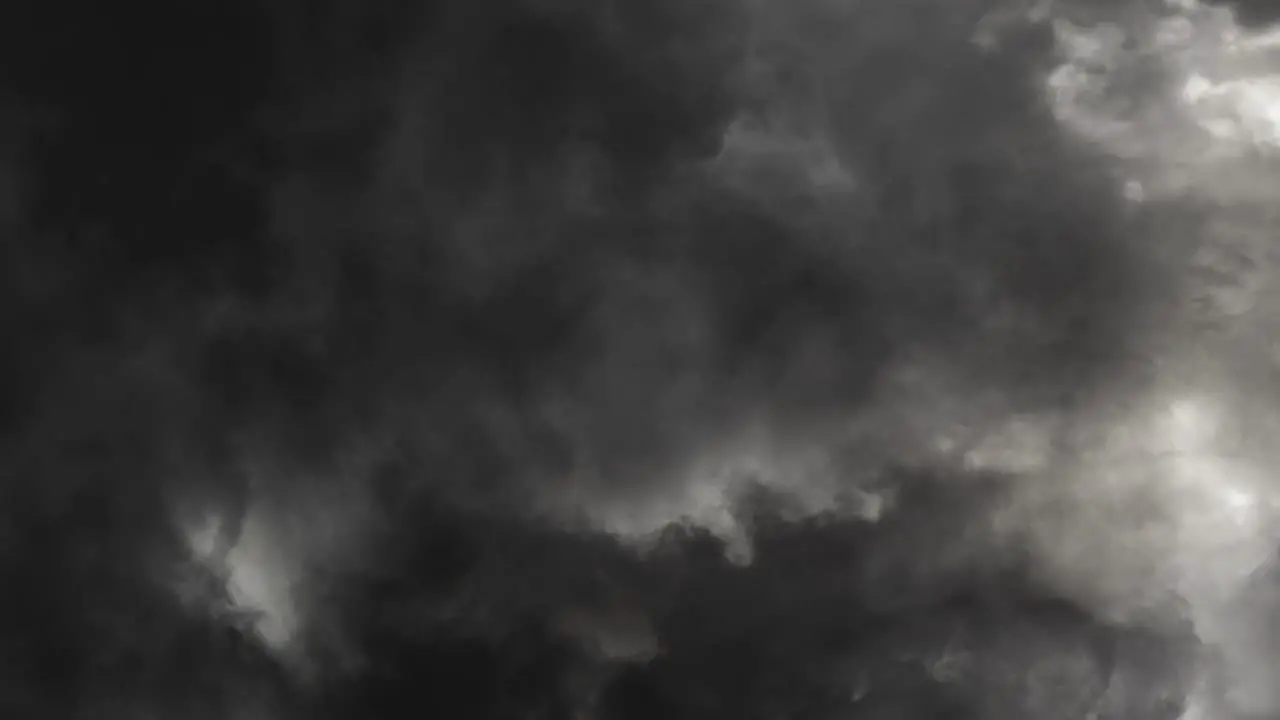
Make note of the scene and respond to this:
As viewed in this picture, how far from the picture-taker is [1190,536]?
98.5 meters

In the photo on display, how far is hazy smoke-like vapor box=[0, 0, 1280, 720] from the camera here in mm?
102250

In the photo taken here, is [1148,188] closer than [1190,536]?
No

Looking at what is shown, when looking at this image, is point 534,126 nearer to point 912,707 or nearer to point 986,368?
point 986,368

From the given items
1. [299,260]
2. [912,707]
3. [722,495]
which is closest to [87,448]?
[299,260]

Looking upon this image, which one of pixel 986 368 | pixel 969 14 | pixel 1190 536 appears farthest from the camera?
pixel 969 14

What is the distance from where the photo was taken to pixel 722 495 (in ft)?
351

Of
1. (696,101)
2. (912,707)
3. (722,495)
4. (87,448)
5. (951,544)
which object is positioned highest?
(696,101)

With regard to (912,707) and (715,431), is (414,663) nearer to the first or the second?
(715,431)

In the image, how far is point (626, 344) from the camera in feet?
362

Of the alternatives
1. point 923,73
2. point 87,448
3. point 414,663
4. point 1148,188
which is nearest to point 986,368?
point 1148,188

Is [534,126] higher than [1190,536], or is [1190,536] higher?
[534,126]

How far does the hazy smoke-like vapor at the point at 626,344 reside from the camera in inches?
4026

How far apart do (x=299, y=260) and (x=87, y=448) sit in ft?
88.6

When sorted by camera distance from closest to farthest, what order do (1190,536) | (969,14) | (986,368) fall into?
(1190,536)
(986,368)
(969,14)
